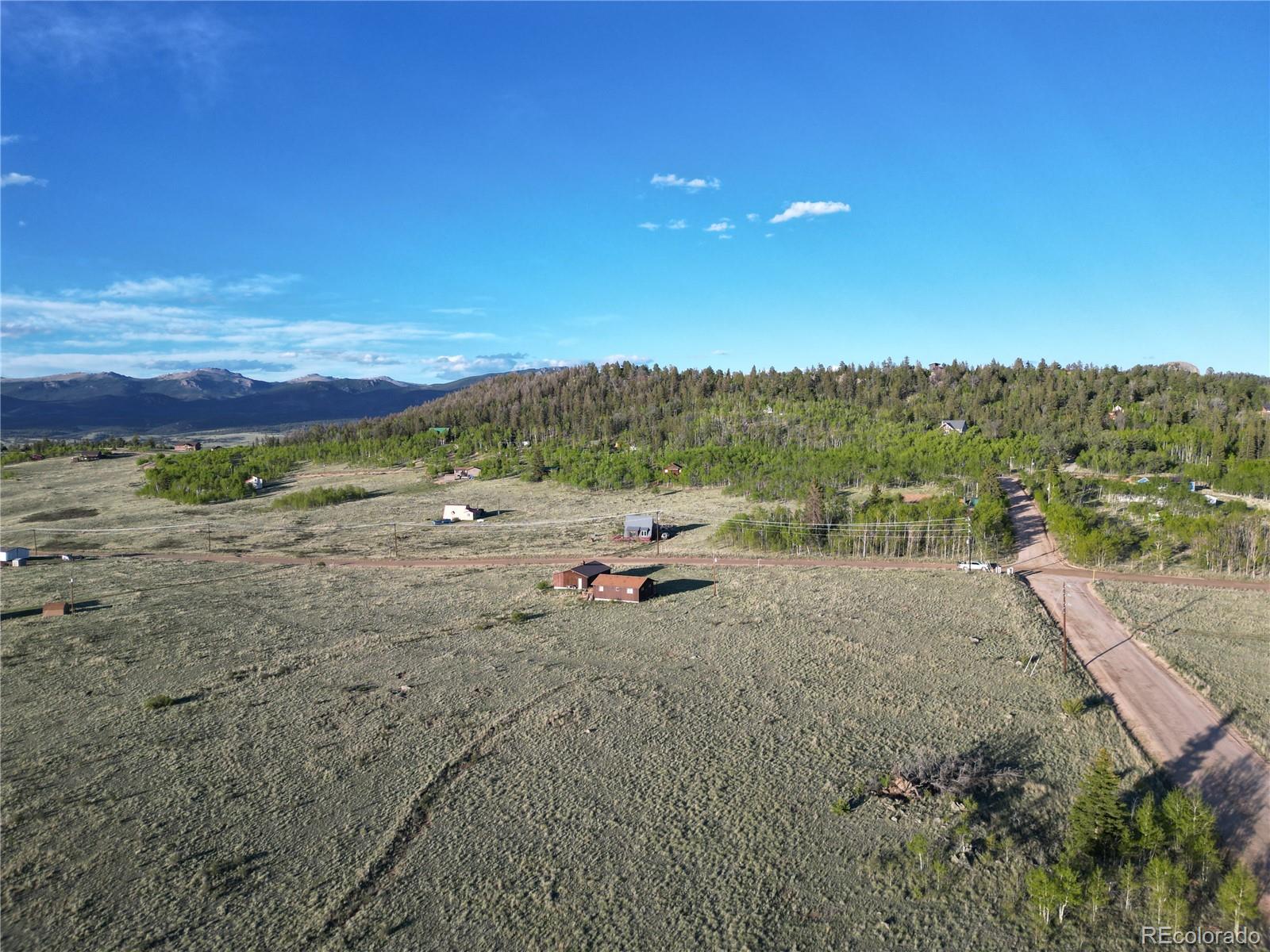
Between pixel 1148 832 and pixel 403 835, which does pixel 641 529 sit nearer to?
pixel 403 835

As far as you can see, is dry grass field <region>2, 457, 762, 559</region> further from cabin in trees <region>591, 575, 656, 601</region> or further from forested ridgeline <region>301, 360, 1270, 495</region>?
cabin in trees <region>591, 575, 656, 601</region>

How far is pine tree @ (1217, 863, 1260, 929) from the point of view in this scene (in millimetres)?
13250

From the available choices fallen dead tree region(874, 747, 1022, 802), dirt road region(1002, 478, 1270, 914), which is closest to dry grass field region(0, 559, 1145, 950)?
fallen dead tree region(874, 747, 1022, 802)

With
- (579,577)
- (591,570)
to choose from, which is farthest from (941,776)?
(591,570)

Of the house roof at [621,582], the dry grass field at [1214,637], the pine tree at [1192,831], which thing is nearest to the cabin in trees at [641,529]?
the house roof at [621,582]

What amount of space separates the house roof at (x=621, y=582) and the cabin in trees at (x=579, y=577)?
100 cm

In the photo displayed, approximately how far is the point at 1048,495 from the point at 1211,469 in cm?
1941

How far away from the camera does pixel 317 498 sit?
7688 cm

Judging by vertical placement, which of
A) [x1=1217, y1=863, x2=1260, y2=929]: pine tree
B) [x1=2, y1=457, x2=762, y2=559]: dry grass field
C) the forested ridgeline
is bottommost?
[x1=2, y1=457, x2=762, y2=559]: dry grass field

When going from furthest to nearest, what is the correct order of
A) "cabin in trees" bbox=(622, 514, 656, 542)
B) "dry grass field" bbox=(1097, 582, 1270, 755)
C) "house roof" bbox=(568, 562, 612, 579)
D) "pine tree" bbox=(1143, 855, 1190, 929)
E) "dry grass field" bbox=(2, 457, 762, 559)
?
"dry grass field" bbox=(2, 457, 762, 559), "cabin in trees" bbox=(622, 514, 656, 542), "house roof" bbox=(568, 562, 612, 579), "dry grass field" bbox=(1097, 582, 1270, 755), "pine tree" bbox=(1143, 855, 1190, 929)

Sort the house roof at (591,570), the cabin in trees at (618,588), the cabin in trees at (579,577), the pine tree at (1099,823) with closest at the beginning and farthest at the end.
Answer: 1. the pine tree at (1099,823)
2. the cabin in trees at (618,588)
3. the cabin in trees at (579,577)
4. the house roof at (591,570)

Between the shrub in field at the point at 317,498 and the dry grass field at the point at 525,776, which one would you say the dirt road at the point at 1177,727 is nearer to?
the dry grass field at the point at 525,776

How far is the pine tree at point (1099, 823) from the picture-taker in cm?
1534

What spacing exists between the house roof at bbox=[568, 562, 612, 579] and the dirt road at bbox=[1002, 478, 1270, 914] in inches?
905
